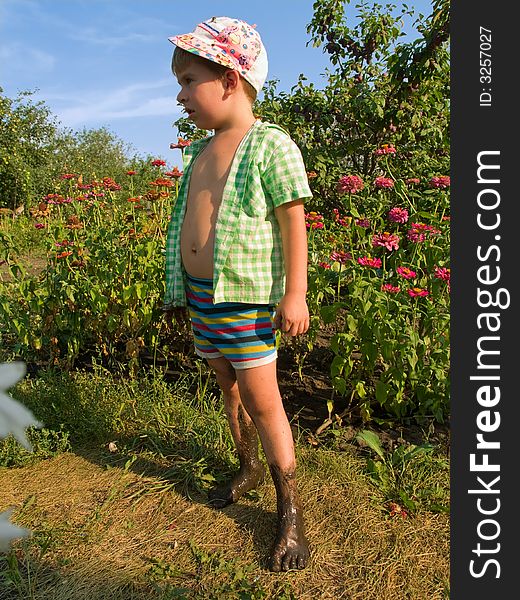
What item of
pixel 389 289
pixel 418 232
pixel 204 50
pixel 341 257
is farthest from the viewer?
pixel 418 232

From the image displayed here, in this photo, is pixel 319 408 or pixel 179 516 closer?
pixel 179 516

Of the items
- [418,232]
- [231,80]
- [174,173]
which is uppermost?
[231,80]

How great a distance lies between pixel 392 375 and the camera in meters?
2.52

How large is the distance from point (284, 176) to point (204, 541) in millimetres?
1238

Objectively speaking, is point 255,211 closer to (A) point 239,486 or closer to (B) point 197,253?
(B) point 197,253

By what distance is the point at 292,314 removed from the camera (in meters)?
1.76

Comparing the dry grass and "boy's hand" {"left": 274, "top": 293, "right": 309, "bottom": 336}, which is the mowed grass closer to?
the dry grass

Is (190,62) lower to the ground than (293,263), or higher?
higher

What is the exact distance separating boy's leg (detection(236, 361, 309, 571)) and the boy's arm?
0.62 feet

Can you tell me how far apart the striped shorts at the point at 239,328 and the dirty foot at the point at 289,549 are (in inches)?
21.4

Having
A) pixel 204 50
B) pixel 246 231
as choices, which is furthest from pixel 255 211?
pixel 204 50

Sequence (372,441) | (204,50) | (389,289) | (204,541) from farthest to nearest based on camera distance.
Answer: (389,289) < (372,441) < (204,541) < (204,50)

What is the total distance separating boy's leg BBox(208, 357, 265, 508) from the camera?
7.11 feet

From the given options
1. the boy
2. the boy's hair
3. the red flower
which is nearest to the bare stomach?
the boy
